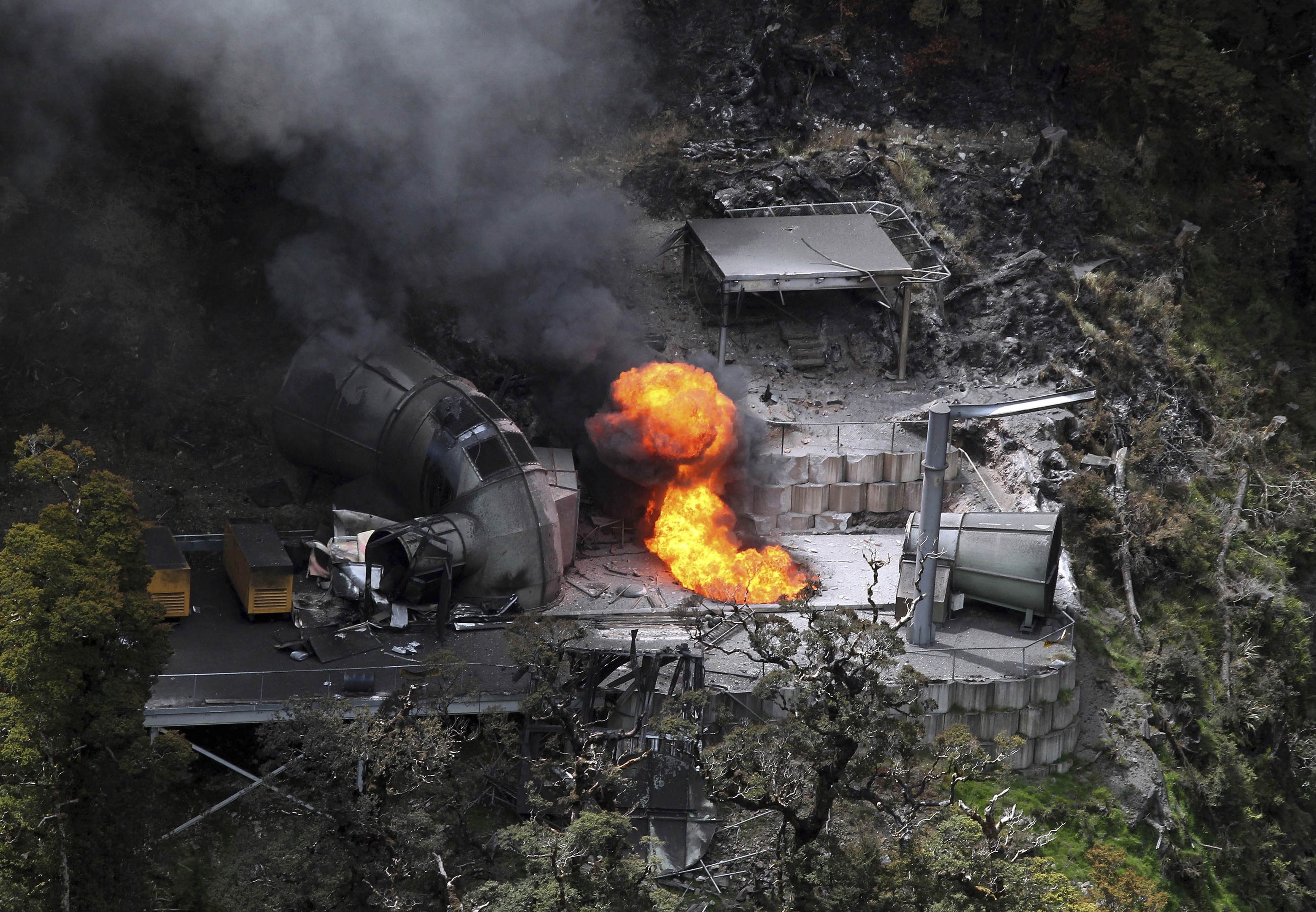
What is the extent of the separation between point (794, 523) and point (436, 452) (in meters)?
9.92

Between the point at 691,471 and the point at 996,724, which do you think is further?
the point at 691,471

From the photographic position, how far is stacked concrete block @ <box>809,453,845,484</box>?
48.6 metres

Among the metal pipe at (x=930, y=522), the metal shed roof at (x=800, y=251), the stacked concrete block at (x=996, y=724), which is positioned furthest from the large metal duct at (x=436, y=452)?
the stacked concrete block at (x=996, y=724)

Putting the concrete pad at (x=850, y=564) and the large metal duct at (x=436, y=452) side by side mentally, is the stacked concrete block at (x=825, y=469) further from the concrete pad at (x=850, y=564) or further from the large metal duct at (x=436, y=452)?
the large metal duct at (x=436, y=452)

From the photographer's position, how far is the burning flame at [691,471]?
4519 cm

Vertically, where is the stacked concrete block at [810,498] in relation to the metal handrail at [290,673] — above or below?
above

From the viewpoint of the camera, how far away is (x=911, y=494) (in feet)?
161

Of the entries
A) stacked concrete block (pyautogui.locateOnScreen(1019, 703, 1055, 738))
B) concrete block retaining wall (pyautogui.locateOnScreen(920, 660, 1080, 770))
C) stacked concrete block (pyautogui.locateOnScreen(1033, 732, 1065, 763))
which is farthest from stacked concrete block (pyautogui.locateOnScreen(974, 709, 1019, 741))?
stacked concrete block (pyautogui.locateOnScreen(1033, 732, 1065, 763))

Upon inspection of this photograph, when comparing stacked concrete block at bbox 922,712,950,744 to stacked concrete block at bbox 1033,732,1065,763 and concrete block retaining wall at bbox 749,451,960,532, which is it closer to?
stacked concrete block at bbox 1033,732,1065,763

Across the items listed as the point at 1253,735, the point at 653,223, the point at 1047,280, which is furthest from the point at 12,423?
the point at 1253,735

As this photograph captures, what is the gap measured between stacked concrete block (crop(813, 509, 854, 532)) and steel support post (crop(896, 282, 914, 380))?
18.9 feet

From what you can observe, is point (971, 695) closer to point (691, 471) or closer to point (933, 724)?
point (933, 724)

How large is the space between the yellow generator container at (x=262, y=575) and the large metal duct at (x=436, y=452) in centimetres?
334

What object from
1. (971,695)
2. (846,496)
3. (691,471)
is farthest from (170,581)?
(971,695)
